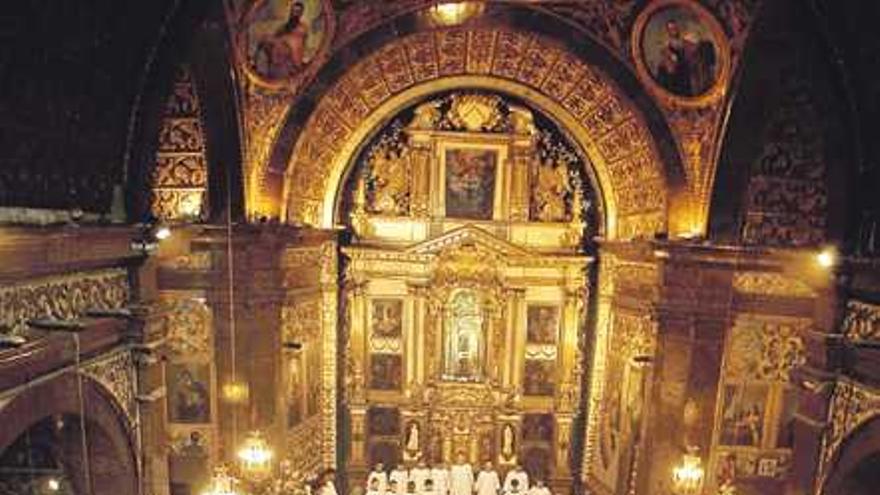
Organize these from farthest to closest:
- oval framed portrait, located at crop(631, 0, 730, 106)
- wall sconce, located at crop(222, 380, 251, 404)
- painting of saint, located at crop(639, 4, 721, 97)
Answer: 1. wall sconce, located at crop(222, 380, 251, 404)
2. painting of saint, located at crop(639, 4, 721, 97)
3. oval framed portrait, located at crop(631, 0, 730, 106)

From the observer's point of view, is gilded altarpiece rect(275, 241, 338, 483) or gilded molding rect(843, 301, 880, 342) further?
gilded altarpiece rect(275, 241, 338, 483)

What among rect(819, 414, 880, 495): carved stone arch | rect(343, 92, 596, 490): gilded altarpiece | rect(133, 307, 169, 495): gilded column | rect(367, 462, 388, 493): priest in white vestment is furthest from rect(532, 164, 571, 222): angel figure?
rect(133, 307, 169, 495): gilded column

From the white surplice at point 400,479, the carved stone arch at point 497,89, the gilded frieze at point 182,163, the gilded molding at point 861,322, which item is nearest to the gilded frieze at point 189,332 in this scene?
the gilded frieze at point 182,163

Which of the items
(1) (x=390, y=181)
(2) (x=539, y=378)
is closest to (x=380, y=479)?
(2) (x=539, y=378)

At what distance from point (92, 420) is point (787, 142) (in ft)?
30.4

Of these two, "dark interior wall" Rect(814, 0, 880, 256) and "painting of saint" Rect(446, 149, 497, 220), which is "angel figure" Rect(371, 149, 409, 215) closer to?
"painting of saint" Rect(446, 149, 497, 220)

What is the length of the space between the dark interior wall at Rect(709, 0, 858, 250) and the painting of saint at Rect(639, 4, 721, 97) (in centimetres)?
87

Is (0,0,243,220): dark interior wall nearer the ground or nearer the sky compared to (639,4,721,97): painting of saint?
nearer the ground

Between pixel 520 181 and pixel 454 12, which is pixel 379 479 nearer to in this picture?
pixel 520 181

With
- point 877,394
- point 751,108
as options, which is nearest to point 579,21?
point 751,108

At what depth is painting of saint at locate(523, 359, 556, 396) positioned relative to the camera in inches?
547

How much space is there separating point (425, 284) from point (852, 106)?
865cm

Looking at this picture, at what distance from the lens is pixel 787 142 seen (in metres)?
9.04

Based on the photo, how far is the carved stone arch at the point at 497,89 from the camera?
10.8 meters
